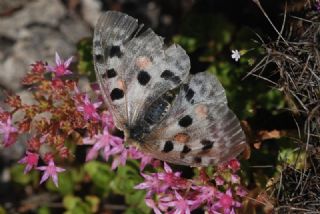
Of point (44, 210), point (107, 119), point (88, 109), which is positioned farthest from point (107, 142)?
point (44, 210)

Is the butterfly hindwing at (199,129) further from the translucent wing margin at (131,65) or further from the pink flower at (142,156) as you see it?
the pink flower at (142,156)

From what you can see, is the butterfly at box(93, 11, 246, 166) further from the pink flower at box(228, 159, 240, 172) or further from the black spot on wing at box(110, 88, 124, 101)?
the pink flower at box(228, 159, 240, 172)

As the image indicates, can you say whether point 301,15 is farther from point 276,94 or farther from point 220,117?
point 220,117

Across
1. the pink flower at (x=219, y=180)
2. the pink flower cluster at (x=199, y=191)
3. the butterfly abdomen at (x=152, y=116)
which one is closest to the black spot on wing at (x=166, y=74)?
the butterfly abdomen at (x=152, y=116)

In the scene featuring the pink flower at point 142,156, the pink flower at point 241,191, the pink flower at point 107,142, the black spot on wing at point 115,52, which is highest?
the black spot on wing at point 115,52

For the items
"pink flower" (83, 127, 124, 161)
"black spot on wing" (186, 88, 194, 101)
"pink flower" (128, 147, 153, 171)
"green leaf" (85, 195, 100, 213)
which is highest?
"black spot on wing" (186, 88, 194, 101)

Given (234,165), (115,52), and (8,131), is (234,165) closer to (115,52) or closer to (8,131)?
(115,52)

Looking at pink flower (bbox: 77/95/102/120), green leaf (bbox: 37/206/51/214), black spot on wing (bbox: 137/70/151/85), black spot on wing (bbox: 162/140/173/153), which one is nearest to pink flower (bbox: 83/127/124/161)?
pink flower (bbox: 77/95/102/120)
